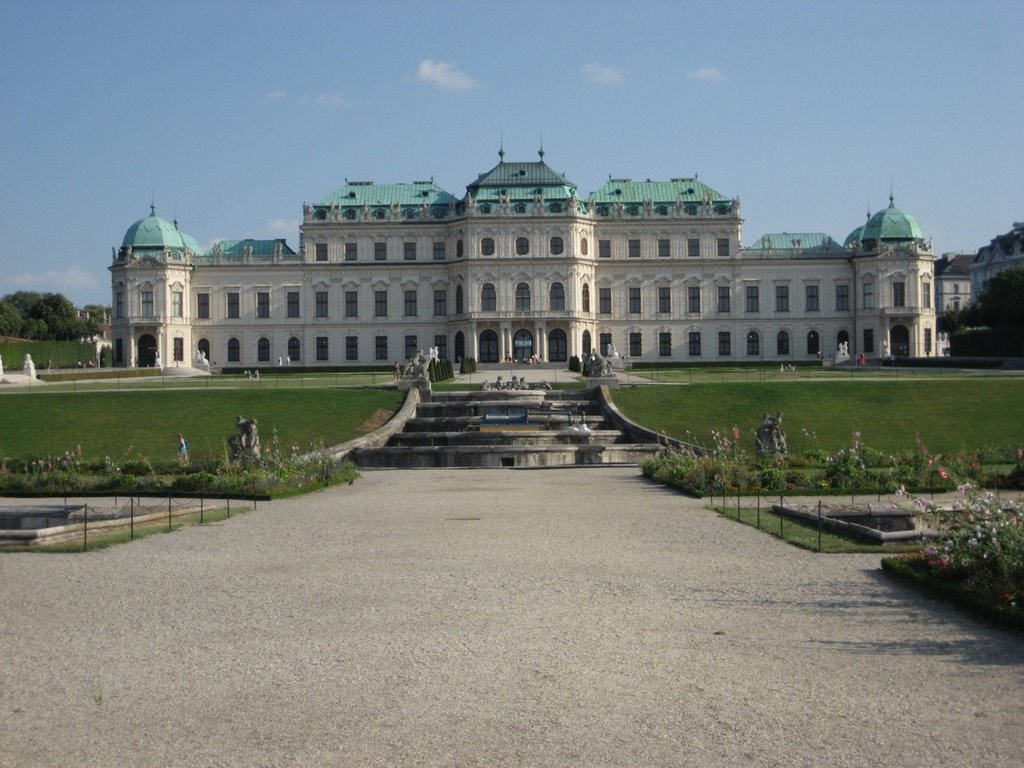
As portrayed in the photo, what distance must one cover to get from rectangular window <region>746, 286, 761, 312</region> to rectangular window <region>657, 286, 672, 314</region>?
5.59 meters

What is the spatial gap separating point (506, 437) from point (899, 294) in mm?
53590

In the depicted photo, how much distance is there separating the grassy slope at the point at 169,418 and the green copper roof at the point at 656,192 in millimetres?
43075

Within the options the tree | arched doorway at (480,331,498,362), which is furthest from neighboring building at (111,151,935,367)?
the tree

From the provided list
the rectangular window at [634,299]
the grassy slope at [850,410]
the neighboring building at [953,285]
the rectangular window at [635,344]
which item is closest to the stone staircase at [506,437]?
the grassy slope at [850,410]

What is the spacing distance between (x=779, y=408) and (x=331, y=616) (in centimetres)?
3006

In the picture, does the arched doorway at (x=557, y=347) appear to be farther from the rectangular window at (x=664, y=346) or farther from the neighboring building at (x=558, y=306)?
the rectangular window at (x=664, y=346)

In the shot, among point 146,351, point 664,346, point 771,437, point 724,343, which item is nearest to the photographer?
point 771,437

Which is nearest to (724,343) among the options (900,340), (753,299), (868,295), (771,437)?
(753,299)

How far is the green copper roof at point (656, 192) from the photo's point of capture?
3300 inches

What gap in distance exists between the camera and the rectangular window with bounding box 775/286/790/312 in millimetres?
84312

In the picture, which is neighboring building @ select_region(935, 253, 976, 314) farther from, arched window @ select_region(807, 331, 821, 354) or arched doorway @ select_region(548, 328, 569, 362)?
arched doorway @ select_region(548, 328, 569, 362)

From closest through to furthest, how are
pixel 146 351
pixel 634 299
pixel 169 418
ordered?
pixel 169 418 → pixel 146 351 → pixel 634 299

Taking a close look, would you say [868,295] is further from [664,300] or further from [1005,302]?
[664,300]

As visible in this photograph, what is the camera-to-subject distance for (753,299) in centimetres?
8431
